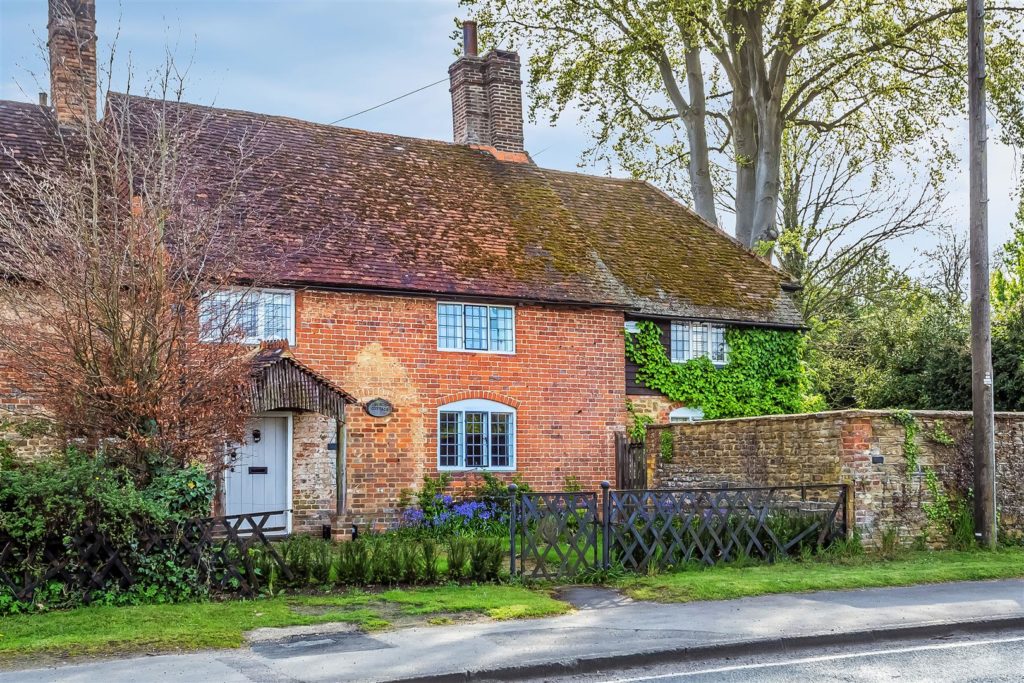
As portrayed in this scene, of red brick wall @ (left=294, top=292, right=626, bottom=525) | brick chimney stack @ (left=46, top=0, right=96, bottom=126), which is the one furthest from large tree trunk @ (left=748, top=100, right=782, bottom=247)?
brick chimney stack @ (left=46, top=0, right=96, bottom=126)

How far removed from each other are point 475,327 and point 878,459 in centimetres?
904

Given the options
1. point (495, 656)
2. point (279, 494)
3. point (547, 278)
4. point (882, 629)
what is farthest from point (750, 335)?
point (495, 656)

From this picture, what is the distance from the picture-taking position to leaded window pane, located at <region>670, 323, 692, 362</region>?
25188 millimetres

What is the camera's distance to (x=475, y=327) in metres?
22.9

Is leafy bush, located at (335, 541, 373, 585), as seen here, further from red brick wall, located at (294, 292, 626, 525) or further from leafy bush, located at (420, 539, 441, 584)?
red brick wall, located at (294, 292, 626, 525)

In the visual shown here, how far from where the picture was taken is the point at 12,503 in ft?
39.7

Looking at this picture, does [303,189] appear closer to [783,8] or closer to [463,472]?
[463,472]

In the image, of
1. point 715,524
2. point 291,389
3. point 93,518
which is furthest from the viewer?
point 291,389

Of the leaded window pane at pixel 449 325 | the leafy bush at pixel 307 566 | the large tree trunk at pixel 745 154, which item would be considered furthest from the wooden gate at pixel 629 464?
the large tree trunk at pixel 745 154

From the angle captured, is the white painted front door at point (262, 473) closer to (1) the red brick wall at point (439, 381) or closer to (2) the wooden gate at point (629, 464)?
(1) the red brick wall at point (439, 381)

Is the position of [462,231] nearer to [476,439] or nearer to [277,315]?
[476,439]

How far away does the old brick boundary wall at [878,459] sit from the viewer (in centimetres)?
1680

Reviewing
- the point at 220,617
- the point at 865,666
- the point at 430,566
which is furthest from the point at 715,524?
the point at 220,617

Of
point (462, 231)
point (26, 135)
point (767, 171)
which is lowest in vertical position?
point (462, 231)
